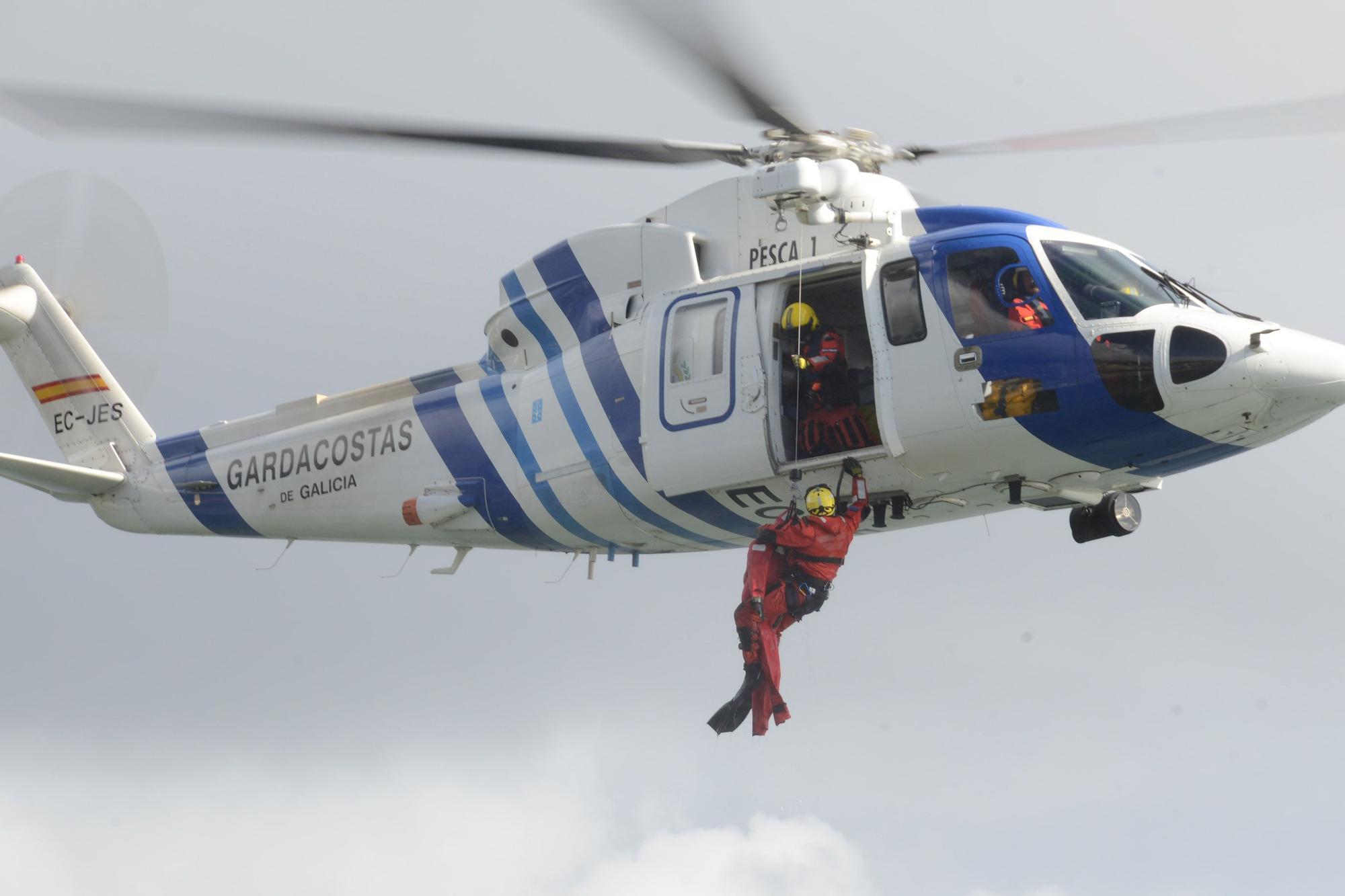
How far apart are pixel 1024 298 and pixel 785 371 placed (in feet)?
5.86

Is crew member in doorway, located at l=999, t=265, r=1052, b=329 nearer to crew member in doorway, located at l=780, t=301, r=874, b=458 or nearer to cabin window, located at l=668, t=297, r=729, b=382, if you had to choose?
crew member in doorway, located at l=780, t=301, r=874, b=458

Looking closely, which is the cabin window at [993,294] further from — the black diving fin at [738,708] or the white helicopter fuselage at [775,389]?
the black diving fin at [738,708]

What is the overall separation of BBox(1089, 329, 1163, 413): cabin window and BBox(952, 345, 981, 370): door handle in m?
0.76

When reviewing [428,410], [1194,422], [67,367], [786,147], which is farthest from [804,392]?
[67,367]

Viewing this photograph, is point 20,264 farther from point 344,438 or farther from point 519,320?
point 519,320

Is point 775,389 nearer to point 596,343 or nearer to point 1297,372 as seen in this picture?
point 596,343

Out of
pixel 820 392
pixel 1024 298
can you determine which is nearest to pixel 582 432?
pixel 820 392

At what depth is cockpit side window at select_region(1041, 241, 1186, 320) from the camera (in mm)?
11992

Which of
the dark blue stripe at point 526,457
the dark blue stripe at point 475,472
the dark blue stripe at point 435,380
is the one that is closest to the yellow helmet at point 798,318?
the dark blue stripe at point 526,457

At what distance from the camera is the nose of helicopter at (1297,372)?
458 inches

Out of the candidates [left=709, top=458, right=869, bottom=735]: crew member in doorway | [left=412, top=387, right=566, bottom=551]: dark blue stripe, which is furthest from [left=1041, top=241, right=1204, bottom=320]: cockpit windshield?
[left=412, top=387, right=566, bottom=551]: dark blue stripe

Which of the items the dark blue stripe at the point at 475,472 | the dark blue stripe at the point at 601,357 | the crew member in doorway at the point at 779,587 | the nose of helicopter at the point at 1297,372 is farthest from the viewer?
the dark blue stripe at the point at 475,472

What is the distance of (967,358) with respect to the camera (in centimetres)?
A: 1211

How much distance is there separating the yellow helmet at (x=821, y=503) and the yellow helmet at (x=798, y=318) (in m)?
1.19
